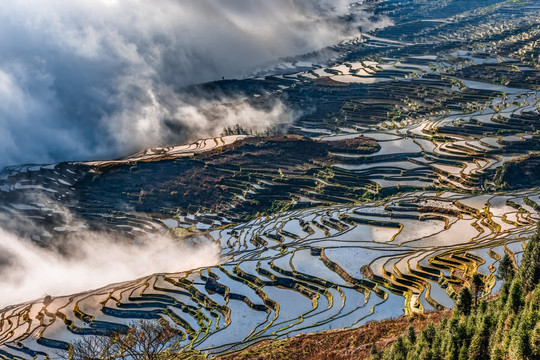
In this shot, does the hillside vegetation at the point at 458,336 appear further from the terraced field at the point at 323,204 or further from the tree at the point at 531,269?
the terraced field at the point at 323,204

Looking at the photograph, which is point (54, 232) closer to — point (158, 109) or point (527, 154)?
point (158, 109)

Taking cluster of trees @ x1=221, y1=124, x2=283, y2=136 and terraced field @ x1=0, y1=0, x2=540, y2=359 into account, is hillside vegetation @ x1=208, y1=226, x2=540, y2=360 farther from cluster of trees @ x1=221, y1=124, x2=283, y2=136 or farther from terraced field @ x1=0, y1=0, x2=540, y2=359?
cluster of trees @ x1=221, y1=124, x2=283, y2=136

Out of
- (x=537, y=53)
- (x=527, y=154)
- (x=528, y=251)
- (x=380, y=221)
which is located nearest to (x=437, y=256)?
(x=380, y=221)

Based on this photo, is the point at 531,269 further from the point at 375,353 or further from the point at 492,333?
the point at 375,353

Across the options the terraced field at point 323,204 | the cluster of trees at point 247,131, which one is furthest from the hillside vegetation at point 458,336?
the cluster of trees at point 247,131

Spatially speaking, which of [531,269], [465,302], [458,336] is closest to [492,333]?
[458,336]

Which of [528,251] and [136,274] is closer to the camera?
[528,251]
